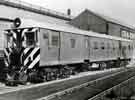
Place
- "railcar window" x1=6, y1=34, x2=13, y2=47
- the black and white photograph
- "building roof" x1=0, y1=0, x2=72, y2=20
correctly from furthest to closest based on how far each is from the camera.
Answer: "building roof" x1=0, y1=0, x2=72, y2=20
"railcar window" x1=6, y1=34, x2=13, y2=47
the black and white photograph

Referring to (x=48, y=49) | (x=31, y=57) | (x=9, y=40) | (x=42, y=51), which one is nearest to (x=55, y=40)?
(x=48, y=49)

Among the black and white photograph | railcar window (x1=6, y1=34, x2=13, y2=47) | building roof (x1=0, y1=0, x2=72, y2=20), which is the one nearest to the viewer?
the black and white photograph

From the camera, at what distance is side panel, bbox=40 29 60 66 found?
445 inches

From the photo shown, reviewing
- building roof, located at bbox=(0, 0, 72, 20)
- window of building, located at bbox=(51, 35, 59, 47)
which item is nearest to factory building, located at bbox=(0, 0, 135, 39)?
building roof, located at bbox=(0, 0, 72, 20)

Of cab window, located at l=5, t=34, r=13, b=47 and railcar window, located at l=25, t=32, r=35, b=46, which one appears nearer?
railcar window, located at l=25, t=32, r=35, b=46

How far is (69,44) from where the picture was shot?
545 inches

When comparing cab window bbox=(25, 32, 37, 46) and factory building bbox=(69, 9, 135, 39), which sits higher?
Answer: factory building bbox=(69, 9, 135, 39)

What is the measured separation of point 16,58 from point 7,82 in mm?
1657

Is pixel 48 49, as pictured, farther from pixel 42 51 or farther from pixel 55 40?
pixel 55 40

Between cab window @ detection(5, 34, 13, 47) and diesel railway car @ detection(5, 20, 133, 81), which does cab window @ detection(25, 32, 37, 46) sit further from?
cab window @ detection(5, 34, 13, 47)

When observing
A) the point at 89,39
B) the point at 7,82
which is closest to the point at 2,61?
the point at 7,82

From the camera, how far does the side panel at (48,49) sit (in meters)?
11.3

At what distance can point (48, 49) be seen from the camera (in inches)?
464

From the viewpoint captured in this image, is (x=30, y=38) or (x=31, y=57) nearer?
(x=31, y=57)
